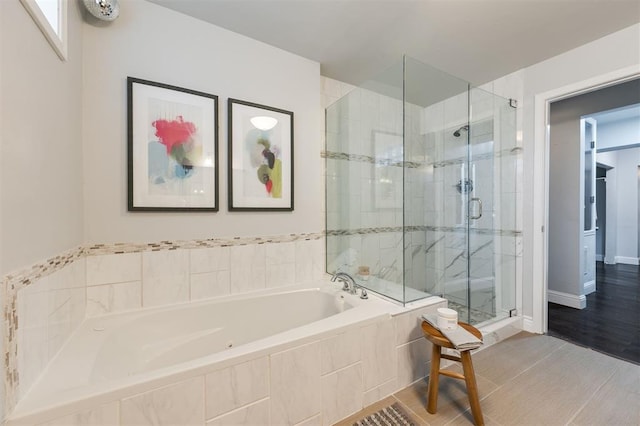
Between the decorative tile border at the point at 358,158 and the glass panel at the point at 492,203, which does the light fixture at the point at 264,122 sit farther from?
the glass panel at the point at 492,203

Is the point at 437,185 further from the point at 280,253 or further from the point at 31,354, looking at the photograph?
the point at 31,354

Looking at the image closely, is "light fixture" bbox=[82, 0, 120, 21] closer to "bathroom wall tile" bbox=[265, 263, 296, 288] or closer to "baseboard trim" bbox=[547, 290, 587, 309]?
"bathroom wall tile" bbox=[265, 263, 296, 288]

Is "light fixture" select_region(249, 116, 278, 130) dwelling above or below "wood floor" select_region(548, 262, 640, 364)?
above

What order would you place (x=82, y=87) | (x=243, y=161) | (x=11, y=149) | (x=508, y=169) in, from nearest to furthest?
(x=11, y=149)
(x=82, y=87)
(x=243, y=161)
(x=508, y=169)

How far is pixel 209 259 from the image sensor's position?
1.82m

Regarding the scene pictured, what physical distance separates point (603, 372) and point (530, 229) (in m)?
1.12

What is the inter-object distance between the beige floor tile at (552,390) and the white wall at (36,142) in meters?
2.28

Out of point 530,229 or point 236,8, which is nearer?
point 236,8

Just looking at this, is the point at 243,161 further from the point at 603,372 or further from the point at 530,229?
the point at 603,372

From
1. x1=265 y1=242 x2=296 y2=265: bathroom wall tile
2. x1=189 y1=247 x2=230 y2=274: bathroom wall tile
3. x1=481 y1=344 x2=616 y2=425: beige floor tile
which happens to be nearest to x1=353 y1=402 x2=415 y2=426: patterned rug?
x1=481 y1=344 x2=616 y2=425: beige floor tile

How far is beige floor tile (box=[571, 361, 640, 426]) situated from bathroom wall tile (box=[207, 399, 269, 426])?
5.20 ft

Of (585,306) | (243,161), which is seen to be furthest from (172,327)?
(585,306)

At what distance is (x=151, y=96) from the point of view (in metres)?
1.62

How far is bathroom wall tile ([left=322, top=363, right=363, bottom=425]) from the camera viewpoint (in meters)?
1.34
